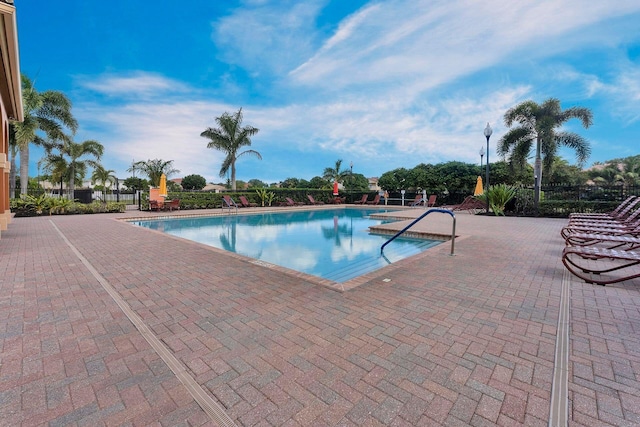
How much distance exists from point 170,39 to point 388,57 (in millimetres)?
11902

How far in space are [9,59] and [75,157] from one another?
67.7 feet

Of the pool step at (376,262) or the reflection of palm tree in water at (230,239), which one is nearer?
the pool step at (376,262)

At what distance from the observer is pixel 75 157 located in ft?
70.1

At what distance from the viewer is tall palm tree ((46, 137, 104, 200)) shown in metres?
20.6

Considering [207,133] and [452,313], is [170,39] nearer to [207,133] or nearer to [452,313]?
[207,133]

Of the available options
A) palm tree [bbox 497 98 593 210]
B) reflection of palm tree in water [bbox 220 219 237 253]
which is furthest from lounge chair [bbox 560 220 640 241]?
palm tree [bbox 497 98 593 210]

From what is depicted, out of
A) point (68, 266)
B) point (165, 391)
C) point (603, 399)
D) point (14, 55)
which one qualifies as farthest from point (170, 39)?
point (603, 399)

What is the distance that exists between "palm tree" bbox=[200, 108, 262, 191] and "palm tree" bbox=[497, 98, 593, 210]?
682 inches

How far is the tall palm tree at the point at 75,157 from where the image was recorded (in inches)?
811

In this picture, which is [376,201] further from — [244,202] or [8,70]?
[8,70]

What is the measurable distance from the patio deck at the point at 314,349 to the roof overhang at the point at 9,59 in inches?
137

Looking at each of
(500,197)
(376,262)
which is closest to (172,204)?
(376,262)

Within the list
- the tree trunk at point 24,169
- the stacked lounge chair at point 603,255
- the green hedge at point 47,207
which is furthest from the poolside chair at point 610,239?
the tree trunk at point 24,169

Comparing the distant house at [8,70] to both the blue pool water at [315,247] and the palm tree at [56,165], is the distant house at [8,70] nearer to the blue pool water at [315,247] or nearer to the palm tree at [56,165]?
the blue pool water at [315,247]
